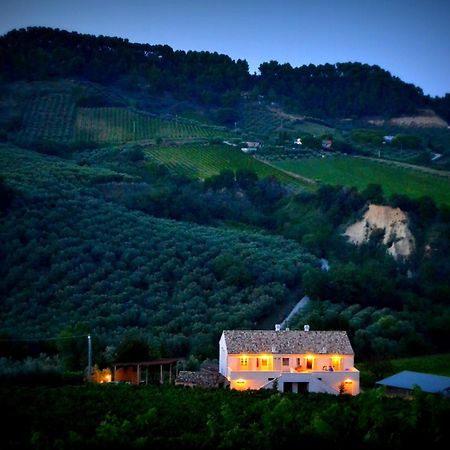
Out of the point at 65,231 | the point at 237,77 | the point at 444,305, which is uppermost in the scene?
the point at 237,77

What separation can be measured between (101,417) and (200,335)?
10338mm

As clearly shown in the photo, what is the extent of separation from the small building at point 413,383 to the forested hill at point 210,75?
1696 inches

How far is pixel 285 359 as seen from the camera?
91.4ft

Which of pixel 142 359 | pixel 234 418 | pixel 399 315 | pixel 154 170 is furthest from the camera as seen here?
pixel 154 170

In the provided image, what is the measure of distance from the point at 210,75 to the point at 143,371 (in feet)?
167

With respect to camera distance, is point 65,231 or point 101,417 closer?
point 101,417

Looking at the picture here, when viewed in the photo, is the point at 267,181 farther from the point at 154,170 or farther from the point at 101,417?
the point at 101,417

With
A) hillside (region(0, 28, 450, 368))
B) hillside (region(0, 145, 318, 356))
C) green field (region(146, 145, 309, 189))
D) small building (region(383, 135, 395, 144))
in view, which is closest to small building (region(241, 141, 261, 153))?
hillside (region(0, 28, 450, 368))

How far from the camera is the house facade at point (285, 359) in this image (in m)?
27.3

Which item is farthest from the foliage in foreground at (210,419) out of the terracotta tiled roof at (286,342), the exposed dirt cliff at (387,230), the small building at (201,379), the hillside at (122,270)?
the exposed dirt cliff at (387,230)

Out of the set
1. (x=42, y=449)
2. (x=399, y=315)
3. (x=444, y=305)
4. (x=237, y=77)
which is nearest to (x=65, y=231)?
(x=399, y=315)

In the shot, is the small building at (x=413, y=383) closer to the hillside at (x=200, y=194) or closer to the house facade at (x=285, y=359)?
the house facade at (x=285, y=359)

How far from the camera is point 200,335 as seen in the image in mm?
30453

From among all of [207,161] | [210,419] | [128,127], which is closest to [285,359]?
[210,419]
